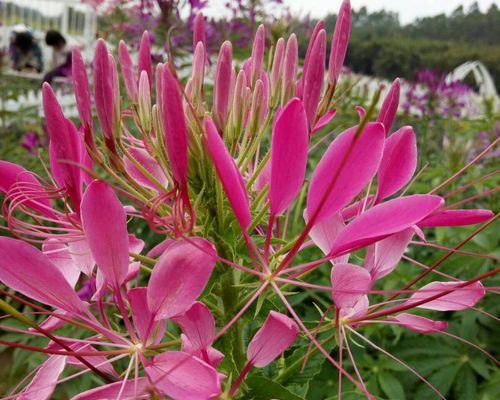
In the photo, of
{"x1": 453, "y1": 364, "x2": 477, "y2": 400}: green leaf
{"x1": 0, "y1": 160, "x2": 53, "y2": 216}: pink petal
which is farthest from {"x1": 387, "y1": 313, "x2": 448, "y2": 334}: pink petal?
{"x1": 453, "y1": 364, "x2": 477, "y2": 400}: green leaf

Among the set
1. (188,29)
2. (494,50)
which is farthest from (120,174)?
(494,50)

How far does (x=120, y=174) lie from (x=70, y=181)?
104 mm

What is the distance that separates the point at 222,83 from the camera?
61 cm

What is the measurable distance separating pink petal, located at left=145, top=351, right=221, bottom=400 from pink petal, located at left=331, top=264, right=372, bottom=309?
14 cm

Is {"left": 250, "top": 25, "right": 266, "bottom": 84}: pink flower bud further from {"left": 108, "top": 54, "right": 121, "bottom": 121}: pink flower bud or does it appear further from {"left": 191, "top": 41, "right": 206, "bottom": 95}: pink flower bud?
{"left": 108, "top": 54, "right": 121, "bottom": 121}: pink flower bud

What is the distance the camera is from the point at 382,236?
46 centimetres

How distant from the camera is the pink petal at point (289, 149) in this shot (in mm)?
431

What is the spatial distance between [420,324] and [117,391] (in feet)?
1.12

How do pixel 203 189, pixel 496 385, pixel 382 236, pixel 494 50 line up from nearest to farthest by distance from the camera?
1. pixel 382 236
2. pixel 203 189
3. pixel 496 385
4. pixel 494 50

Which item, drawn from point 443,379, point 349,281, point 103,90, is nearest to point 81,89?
point 103,90

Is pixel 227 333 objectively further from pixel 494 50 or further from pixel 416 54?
pixel 494 50

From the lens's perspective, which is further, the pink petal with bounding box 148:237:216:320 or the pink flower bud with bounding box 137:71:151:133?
the pink flower bud with bounding box 137:71:151:133

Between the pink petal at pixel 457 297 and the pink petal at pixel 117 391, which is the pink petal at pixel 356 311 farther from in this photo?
the pink petal at pixel 117 391

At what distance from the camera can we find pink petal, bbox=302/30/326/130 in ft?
1.91
